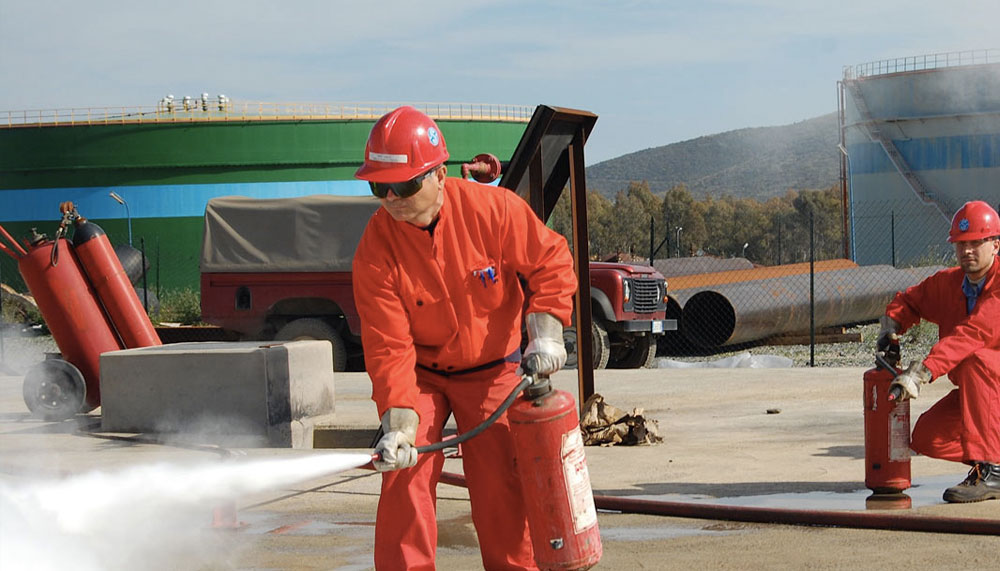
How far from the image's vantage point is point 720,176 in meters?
147

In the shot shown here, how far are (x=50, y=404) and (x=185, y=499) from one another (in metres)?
5.87

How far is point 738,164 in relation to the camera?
497 feet

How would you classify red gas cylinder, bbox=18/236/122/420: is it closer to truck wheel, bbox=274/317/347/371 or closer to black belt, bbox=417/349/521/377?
truck wheel, bbox=274/317/347/371

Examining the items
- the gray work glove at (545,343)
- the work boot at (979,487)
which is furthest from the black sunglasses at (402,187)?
the work boot at (979,487)

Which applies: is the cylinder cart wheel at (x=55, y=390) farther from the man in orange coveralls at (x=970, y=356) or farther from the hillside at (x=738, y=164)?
the hillside at (x=738, y=164)

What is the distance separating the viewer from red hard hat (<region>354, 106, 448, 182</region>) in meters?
4.01

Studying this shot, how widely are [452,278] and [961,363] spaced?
3.29 meters

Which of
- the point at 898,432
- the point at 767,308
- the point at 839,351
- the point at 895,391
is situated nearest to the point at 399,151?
the point at 895,391

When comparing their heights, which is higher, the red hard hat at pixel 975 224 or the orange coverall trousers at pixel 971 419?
the red hard hat at pixel 975 224

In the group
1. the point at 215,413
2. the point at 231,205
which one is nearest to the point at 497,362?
the point at 215,413

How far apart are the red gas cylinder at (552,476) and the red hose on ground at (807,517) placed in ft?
6.21

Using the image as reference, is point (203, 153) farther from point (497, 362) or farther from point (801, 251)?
point (801, 251)

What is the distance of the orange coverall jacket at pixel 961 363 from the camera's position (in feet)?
19.6

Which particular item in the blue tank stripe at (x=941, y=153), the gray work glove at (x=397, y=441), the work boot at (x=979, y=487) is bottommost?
the work boot at (x=979, y=487)
